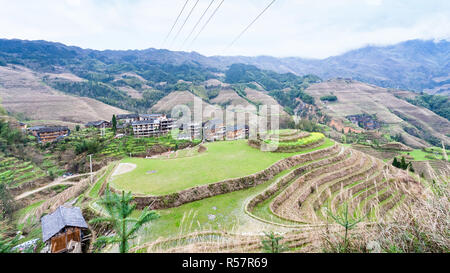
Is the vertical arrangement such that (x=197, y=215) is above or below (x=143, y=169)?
below

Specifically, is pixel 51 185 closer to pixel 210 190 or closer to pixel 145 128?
pixel 145 128

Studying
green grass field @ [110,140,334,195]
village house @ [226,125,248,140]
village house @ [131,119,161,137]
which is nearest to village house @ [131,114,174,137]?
village house @ [131,119,161,137]

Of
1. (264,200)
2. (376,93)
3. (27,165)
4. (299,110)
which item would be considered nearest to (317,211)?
(264,200)

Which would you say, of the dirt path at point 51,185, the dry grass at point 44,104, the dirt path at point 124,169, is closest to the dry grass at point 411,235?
the dirt path at point 124,169

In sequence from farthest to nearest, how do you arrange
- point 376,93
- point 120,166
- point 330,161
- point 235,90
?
point 235,90 → point 376,93 → point 330,161 → point 120,166

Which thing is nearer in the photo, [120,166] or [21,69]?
[120,166]

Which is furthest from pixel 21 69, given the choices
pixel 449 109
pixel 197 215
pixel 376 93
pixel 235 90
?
pixel 449 109
